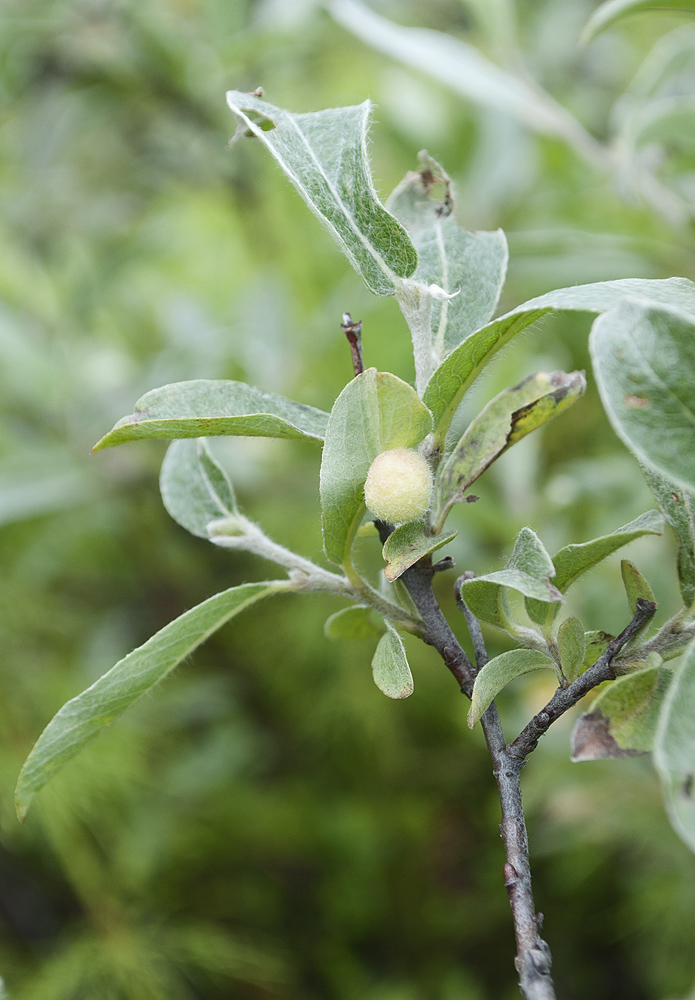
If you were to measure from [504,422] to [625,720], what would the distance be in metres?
0.12

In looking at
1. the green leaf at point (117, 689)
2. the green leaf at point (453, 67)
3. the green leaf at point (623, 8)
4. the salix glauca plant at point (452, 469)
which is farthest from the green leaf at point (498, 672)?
the green leaf at point (453, 67)

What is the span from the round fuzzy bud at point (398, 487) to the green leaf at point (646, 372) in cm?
8

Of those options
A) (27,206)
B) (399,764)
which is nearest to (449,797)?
(399,764)

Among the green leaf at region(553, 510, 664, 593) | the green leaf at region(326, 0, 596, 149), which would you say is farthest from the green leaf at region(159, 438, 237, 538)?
the green leaf at region(326, 0, 596, 149)

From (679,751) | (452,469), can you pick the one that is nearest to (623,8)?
(452,469)

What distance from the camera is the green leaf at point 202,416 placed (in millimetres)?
315

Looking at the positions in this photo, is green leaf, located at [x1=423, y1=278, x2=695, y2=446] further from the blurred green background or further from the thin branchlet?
the blurred green background

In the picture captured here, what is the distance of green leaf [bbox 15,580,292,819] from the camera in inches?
13.2

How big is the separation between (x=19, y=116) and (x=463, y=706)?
109 centimetres

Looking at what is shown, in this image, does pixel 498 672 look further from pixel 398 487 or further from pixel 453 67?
pixel 453 67

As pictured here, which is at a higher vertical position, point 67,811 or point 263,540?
point 263,540

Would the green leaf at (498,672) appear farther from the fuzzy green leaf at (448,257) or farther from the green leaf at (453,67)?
the green leaf at (453,67)

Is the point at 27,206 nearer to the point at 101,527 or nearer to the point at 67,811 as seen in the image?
the point at 101,527

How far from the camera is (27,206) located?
129 centimetres
